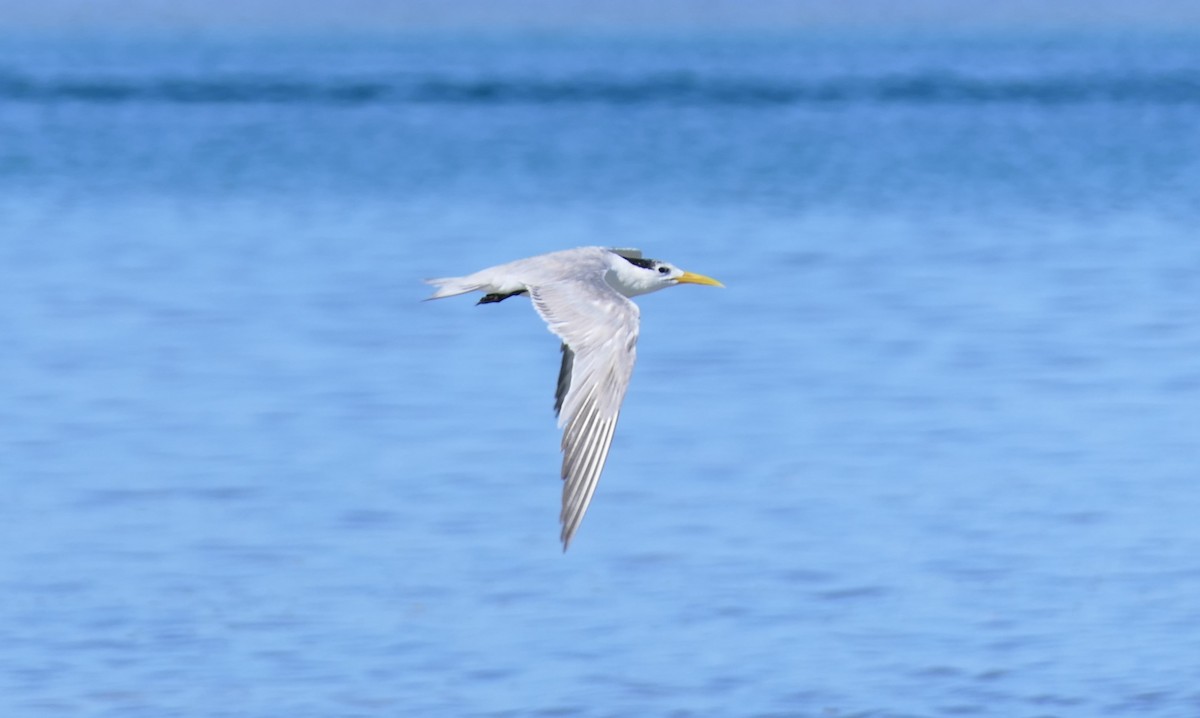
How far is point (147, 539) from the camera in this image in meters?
12.9

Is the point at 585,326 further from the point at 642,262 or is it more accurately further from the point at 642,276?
the point at 642,262

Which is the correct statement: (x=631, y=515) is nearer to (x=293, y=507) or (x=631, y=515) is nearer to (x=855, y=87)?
(x=293, y=507)

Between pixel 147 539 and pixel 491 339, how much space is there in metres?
7.26

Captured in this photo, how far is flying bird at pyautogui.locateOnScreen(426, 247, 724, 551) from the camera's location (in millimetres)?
8750

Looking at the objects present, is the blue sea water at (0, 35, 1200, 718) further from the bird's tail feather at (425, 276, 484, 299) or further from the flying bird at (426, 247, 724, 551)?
the bird's tail feather at (425, 276, 484, 299)

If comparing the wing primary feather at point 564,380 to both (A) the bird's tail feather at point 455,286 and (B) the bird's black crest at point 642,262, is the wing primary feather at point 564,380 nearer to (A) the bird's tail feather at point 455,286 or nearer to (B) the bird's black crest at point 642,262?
(A) the bird's tail feather at point 455,286

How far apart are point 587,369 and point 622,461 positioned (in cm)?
537

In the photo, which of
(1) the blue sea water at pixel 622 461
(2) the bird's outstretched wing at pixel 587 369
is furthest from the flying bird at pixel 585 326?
(1) the blue sea water at pixel 622 461

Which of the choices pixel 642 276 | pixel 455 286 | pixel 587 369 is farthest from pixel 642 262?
pixel 587 369

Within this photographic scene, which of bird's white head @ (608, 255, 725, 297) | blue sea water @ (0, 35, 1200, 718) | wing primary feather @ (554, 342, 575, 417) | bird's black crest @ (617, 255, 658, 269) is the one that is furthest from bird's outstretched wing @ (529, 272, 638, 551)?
blue sea water @ (0, 35, 1200, 718)

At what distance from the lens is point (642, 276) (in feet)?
36.4

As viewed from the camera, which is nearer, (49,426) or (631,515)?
(631,515)

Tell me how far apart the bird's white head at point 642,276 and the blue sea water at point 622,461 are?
158 cm

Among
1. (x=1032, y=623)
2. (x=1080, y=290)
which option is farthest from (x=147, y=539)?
(x=1080, y=290)
